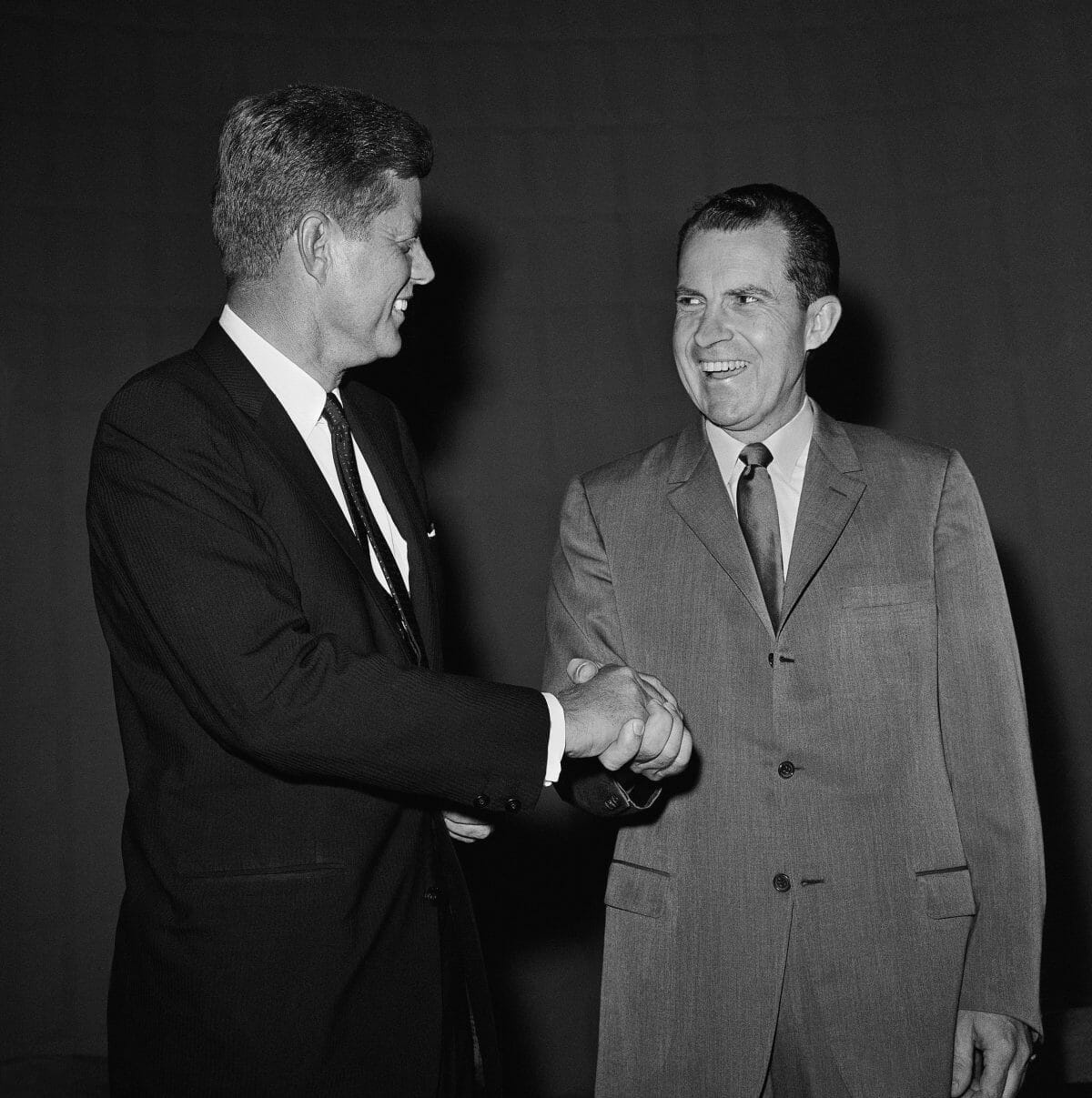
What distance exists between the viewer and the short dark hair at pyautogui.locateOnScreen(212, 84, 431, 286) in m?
1.73

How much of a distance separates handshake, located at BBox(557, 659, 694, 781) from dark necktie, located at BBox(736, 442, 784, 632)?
0.94 feet

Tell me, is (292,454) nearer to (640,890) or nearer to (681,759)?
(681,759)

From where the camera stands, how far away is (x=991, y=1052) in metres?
1.79

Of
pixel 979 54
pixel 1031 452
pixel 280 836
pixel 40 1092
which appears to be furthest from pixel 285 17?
pixel 40 1092

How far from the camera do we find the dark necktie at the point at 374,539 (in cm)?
168

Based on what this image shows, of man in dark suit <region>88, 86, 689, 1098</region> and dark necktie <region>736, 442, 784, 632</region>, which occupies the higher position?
dark necktie <region>736, 442, 784, 632</region>

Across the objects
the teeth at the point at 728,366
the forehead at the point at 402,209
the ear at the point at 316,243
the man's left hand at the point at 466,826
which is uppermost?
the forehead at the point at 402,209

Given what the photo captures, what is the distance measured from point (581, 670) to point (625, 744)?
0.23 meters

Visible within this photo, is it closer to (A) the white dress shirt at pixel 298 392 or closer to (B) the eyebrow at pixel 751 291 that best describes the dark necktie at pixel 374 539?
(A) the white dress shirt at pixel 298 392

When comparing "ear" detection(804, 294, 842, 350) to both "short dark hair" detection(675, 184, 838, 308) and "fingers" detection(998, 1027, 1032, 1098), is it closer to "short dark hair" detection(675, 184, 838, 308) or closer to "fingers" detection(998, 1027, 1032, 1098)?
"short dark hair" detection(675, 184, 838, 308)

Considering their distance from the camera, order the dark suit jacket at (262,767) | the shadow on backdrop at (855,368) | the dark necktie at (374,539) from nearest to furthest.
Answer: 1. the dark suit jacket at (262,767)
2. the dark necktie at (374,539)
3. the shadow on backdrop at (855,368)

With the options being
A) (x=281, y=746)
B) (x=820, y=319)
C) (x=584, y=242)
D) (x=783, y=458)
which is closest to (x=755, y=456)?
(x=783, y=458)

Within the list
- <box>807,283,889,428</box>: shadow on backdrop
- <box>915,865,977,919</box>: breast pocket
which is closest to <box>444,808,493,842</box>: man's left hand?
<box>915,865,977,919</box>: breast pocket

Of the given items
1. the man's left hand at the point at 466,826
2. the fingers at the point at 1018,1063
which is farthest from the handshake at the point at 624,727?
the fingers at the point at 1018,1063
